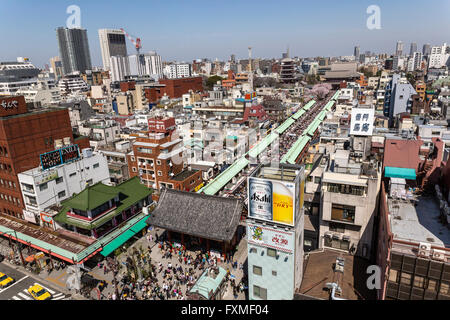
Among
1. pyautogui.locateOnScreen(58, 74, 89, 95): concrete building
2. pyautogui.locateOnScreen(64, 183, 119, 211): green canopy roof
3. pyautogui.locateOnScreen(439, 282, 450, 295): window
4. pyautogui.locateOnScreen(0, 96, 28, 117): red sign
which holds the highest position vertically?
pyautogui.locateOnScreen(58, 74, 89, 95): concrete building

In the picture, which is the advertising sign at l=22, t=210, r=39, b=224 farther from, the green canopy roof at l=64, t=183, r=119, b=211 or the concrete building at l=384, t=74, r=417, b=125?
the concrete building at l=384, t=74, r=417, b=125

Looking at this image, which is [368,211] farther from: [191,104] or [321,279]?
[191,104]

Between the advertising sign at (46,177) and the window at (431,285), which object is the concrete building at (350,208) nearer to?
the window at (431,285)

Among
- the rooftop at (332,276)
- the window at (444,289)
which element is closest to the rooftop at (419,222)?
the window at (444,289)

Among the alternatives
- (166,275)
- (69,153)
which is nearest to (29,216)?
(69,153)

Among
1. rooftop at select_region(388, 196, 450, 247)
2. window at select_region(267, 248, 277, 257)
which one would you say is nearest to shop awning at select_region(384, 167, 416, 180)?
rooftop at select_region(388, 196, 450, 247)

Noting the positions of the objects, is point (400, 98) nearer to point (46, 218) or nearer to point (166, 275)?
point (166, 275)

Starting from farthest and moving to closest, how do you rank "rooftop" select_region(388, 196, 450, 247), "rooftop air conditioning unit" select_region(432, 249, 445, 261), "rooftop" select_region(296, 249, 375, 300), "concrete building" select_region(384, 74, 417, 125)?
"concrete building" select_region(384, 74, 417, 125), "rooftop" select_region(296, 249, 375, 300), "rooftop" select_region(388, 196, 450, 247), "rooftop air conditioning unit" select_region(432, 249, 445, 261)
